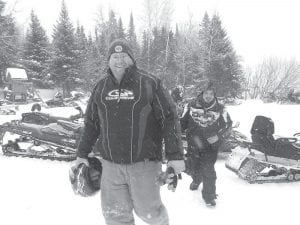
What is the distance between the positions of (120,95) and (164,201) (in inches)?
102

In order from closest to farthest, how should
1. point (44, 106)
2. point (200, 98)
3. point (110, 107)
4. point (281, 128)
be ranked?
1. point (110, 107)
2. point (200, 98)
3. point (281, 128)
4. point (44, 106)

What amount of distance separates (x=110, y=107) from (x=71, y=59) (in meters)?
26.9

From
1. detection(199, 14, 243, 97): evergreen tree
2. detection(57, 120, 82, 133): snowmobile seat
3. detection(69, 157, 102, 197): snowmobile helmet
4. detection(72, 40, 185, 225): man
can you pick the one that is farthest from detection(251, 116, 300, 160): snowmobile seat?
detection(199, 14, 243, 97): evergreen tree

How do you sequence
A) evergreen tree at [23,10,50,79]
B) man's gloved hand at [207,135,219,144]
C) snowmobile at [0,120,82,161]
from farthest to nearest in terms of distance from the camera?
evergreen tree at [23,10,50,79], snowmobile at [0,120,82,161], man's gloved hand at [207,135,219,144]

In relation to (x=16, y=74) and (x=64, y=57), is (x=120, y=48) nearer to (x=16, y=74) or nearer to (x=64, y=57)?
(x=16, y=74)

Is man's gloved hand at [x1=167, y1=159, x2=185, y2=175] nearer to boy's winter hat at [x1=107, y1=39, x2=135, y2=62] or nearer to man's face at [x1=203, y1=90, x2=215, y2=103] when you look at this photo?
boy's winter hat at [x1=107, y1=39, x2=135, y2=62]

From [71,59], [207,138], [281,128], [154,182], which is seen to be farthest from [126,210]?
→ [71,59]

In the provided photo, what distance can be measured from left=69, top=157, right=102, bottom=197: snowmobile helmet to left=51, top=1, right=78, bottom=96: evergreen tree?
26.3 metres

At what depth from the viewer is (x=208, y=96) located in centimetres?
474

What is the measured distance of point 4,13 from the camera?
29.5 meters

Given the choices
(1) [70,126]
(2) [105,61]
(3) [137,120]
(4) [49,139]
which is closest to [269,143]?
(3) [137,120]

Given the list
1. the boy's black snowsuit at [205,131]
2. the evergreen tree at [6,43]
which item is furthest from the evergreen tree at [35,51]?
the boy's black snowsuit at [205,131]

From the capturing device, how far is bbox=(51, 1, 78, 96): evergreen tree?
92.9 ft

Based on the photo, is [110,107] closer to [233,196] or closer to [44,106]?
[233,196]
